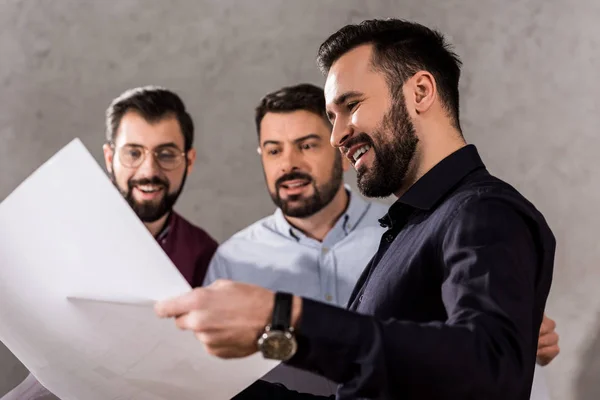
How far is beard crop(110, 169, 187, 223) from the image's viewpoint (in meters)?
1.91

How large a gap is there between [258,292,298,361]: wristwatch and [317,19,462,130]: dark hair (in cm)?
46

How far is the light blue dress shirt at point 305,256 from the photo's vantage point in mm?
1765

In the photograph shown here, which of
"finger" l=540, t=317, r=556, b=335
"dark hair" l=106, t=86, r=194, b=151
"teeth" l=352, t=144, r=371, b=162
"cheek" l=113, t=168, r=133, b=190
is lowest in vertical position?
"finger" l=540, t=317, r=556, b=335

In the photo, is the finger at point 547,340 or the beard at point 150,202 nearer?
the finger at point 547,340

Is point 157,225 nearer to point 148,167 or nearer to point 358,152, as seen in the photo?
point 148,167

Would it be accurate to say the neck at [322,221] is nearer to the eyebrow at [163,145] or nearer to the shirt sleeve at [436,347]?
the eyebrow at [163,145]

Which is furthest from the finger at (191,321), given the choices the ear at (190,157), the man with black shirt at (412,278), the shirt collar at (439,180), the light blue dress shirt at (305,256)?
the ear at (190,157)

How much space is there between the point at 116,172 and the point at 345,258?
625 millimetres

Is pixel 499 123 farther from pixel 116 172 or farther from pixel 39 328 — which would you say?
pixel 39 328

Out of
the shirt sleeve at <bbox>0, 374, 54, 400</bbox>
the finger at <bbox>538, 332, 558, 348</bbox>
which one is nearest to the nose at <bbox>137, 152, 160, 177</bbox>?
the shirt sleeve at <bbox>0, 374, 54, 400</bbox>

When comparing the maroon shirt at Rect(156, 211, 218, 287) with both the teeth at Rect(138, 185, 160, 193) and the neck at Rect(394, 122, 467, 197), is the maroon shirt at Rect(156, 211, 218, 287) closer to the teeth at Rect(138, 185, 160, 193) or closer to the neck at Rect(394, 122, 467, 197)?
the teeth at Rect(138, 185, 160, 193)

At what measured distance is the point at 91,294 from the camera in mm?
679

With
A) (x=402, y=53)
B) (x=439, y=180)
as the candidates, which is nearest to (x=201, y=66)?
(x=402, y=53)

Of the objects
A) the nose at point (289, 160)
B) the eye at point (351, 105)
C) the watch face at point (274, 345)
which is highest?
the nose at point (289, 160)
